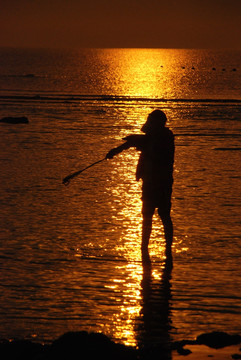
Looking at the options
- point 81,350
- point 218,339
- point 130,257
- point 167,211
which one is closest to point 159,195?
point 167,211

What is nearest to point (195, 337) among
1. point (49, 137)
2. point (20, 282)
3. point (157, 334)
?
point (157, 334)

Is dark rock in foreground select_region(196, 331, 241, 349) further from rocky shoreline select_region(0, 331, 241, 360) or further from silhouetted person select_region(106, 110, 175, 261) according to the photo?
silhouetted person select_region(106, 110, 175, 261)

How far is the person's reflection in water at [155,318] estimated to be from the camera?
729cm

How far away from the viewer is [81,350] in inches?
260

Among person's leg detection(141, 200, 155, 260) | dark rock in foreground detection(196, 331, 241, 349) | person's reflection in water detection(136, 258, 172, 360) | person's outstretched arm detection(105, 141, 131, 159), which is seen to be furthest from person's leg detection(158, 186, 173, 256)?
dark rock in foreground detection(196, 331, 241, 349)

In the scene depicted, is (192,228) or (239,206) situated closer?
(192,228)

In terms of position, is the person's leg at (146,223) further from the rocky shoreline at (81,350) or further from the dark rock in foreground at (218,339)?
the rocky shoreline at (81,350)

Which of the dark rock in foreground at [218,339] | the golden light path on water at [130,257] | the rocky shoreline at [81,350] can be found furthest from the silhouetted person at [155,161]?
the rocky shoreline at [81,350]

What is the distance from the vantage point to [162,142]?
10625mm

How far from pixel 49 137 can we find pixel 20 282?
62.4 ft

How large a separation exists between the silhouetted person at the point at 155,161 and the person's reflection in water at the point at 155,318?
0.77 metres

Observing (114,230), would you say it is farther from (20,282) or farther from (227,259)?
(20,282)

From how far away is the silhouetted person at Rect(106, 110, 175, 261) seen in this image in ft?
34.8

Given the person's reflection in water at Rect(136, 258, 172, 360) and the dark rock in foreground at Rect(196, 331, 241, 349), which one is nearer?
the person's reflection in water at Rect(136, 258, 172, 360)
